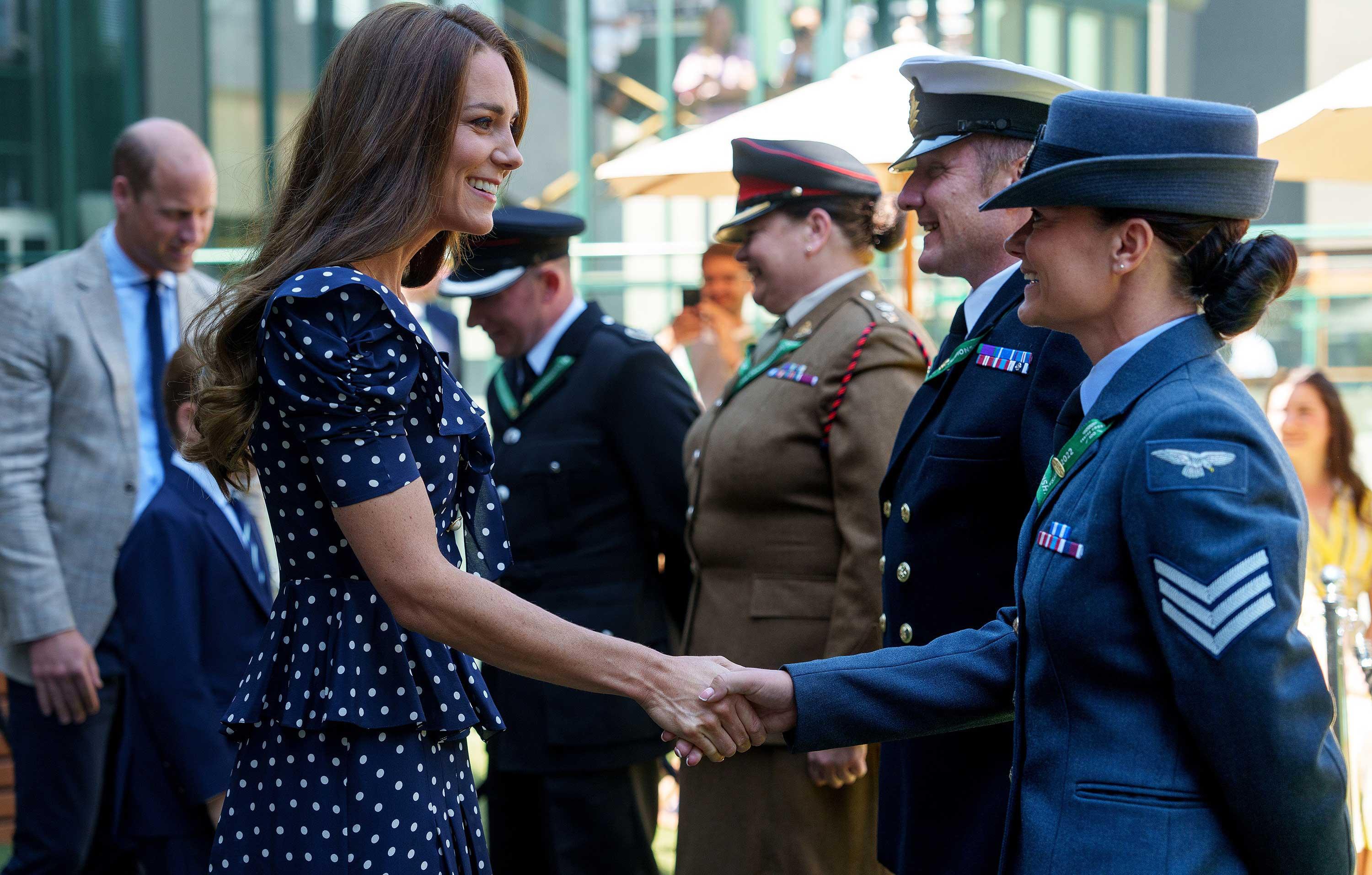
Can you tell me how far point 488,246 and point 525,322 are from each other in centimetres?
23

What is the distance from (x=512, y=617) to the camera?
201 cm

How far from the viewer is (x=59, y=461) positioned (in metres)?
3.87

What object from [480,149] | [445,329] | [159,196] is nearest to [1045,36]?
[445,329]

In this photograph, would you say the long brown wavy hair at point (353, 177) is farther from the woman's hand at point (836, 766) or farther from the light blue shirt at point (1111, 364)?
the woman's hand at point (836, 766)

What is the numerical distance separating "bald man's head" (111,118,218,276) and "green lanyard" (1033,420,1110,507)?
9.83 feet

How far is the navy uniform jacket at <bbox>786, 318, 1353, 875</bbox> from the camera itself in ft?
4.99

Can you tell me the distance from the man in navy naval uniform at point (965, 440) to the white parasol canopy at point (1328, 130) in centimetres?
134

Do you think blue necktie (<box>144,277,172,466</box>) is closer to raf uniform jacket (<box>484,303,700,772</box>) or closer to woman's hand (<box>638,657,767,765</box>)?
raf uniform jacket (<box>484,303,700,772</box>)

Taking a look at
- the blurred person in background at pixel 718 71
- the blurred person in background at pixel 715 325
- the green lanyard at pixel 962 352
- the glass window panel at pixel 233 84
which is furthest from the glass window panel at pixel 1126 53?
the green lanyard at pixel 962 352

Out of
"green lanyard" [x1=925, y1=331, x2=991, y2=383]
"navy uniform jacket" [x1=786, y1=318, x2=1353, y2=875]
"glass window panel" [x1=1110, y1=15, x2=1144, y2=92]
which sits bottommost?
"navy uniform jacket" [x1=786, y1=318, x2=1353, y2=875]

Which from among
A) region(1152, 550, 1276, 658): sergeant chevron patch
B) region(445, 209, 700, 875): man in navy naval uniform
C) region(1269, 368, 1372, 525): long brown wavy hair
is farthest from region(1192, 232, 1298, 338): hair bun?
region(1269, 368, 1372, 525): long brown wavy hair

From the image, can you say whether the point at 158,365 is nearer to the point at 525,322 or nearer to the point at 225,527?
the point at 225,527

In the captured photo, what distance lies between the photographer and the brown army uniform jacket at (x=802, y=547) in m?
3.07

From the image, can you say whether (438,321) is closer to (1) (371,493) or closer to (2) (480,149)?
(2) (480,149)
